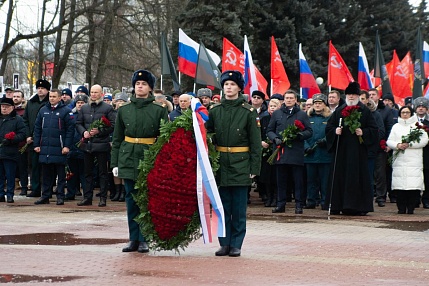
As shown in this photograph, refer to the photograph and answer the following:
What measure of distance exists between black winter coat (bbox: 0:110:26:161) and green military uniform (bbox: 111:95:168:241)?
7.54m

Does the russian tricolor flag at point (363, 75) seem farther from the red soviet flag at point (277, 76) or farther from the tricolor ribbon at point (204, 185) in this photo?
the tricolor ribbon at point (204, 185)

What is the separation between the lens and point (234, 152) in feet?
35.3

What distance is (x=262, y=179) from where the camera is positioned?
1811 cm

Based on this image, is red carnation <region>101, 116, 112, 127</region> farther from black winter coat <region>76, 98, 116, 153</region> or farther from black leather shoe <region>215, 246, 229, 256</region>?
black leather shoe <region>215, 246, 229, 256</region>

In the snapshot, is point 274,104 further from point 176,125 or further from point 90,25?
point 90,25

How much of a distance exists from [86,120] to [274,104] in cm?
350

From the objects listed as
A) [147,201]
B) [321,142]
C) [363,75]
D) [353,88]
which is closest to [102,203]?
[321,142]

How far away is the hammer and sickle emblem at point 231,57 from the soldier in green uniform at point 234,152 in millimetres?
11680

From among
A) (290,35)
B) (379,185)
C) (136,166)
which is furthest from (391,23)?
(136,166)

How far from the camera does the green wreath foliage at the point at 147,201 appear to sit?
34.2 feet

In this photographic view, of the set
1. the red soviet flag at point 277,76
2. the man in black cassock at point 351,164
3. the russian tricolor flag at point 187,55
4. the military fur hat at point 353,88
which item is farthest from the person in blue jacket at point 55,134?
the red soviet flag at point 277,76

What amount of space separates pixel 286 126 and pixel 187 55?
6131 millimetres

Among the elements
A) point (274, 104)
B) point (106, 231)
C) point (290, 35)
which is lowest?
point (106, 231)

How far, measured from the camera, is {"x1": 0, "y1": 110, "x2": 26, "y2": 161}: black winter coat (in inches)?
711
